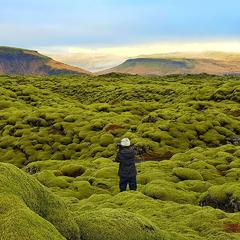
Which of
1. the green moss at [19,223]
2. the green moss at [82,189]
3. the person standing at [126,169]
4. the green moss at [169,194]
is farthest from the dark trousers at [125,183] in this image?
the green moss at [19,223]

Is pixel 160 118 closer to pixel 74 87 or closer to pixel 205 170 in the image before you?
pixel 205 170

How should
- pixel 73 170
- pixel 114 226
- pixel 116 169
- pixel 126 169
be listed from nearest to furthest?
pixel 114 226 → pixel 126 169 → pixel 116 169 → pixel 73 170

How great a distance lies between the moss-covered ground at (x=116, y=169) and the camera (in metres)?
11.2

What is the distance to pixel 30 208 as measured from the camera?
10.6 meters

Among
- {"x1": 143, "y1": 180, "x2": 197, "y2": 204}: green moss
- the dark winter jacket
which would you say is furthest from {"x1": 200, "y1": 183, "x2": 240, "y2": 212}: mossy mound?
the dark winter jacket

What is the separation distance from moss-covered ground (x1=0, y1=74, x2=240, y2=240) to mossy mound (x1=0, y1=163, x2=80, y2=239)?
1.0 inches

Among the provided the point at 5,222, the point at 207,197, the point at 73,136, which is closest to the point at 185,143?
the point at 73,136

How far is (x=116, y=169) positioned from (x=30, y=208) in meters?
23.4

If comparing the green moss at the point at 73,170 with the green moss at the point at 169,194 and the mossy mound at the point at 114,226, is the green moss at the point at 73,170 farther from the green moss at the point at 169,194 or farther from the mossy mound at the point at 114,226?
the mossy mound at the point at 114,226

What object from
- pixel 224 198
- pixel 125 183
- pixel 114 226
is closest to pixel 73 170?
pixel 125 183

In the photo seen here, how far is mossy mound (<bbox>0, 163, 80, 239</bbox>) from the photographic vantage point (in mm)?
8729

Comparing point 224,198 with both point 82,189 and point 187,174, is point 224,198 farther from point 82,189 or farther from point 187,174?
point 82,189

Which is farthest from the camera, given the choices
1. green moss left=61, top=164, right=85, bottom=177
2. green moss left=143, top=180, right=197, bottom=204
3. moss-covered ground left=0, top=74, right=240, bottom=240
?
green moss left=61, top=164, right=85, bottom=177

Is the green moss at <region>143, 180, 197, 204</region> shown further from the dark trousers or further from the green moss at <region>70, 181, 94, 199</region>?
the green moss at <region>70, 181, 94, 199</region>
